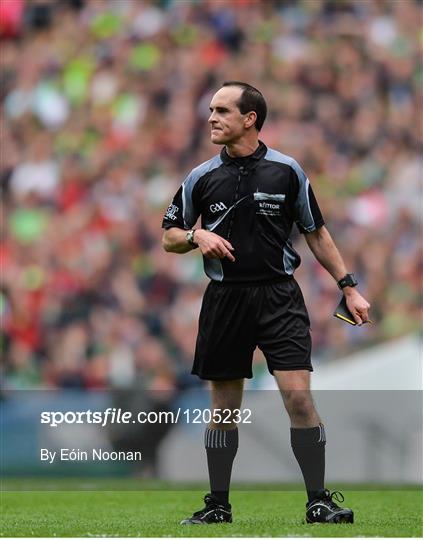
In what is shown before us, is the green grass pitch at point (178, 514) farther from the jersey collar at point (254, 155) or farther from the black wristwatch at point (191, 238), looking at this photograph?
the jersey collar at point (254, 155)

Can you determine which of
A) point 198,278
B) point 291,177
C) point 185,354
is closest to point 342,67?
point 198,278

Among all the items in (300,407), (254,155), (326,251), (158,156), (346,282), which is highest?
(158,156)

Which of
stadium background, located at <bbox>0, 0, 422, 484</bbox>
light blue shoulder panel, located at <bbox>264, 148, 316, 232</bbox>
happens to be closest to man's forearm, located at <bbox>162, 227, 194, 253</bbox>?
light blue shoulder panel, located at <bbox>264, 148, 316, 232</bbox>

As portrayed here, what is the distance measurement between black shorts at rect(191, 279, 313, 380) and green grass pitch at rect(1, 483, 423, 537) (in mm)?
607

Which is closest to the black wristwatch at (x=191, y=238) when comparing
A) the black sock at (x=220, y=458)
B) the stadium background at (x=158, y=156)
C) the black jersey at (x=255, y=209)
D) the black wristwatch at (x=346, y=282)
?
the black jersey at (x=255, y=209)

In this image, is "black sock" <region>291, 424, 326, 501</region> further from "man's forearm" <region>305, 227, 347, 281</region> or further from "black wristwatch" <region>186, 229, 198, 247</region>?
"black wristwatch" <region>186, 229, 198, 247</region>

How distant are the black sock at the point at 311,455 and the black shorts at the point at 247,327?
245 millimetres

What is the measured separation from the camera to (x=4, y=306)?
1217cm

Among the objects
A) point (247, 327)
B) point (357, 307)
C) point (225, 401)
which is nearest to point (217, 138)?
point (247, 327)

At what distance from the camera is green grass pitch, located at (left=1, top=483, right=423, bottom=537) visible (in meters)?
4.36

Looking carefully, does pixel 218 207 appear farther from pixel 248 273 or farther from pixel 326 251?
pixel 326 251

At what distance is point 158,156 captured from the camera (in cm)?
1323

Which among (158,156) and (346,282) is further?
(158,156)

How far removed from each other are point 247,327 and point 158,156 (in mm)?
8507
